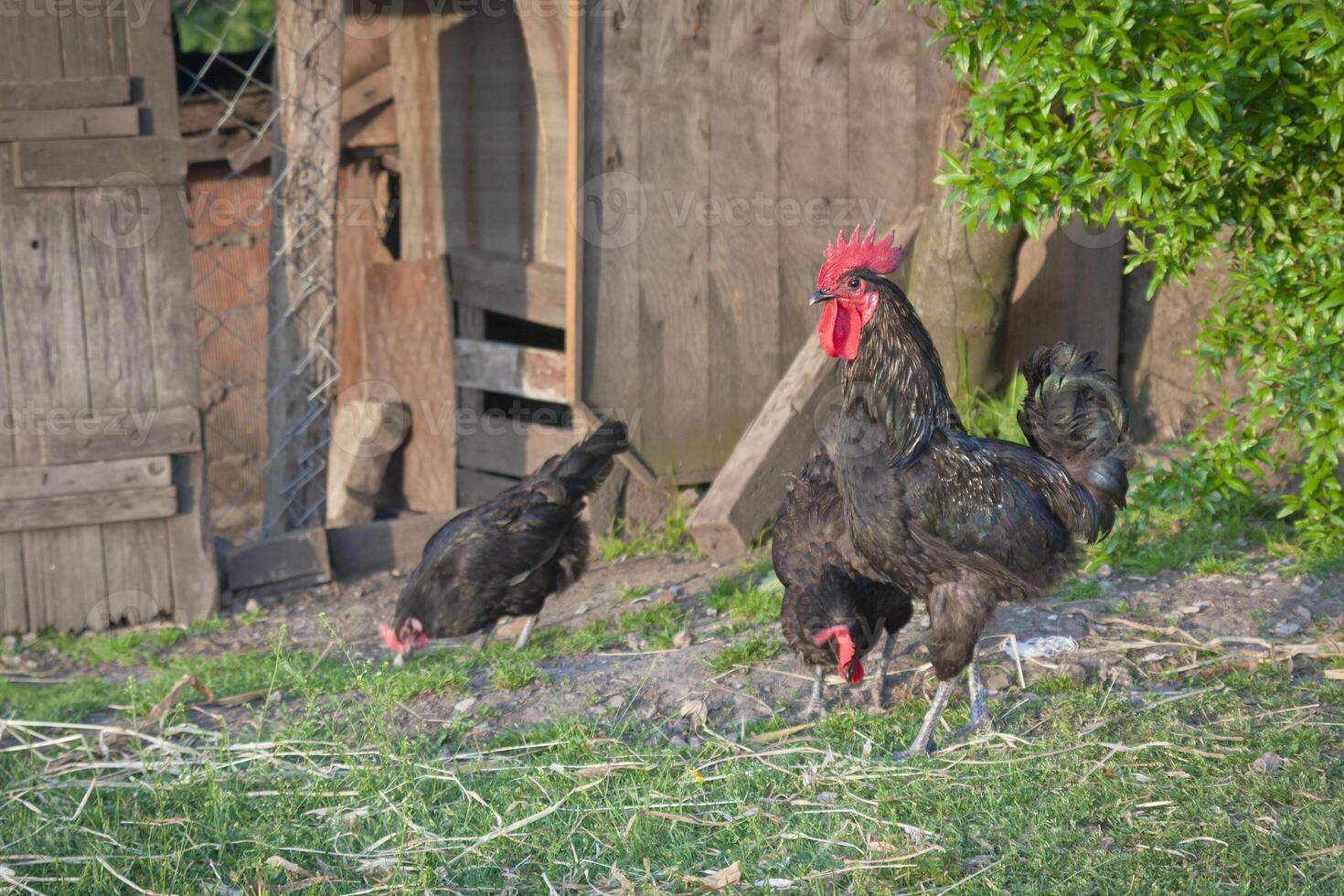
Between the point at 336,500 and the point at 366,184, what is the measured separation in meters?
2.68

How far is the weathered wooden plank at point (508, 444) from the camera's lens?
852 centimetres

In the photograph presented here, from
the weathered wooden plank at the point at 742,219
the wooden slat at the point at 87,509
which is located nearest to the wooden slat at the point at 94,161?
the wooden slat at the point at 87,509

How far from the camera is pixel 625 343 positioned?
7684 mm

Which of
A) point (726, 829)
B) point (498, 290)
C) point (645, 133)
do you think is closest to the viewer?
point (726, 829)

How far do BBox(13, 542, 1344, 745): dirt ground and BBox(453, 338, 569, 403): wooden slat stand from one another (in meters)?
2.21

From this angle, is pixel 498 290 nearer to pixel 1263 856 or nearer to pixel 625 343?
pixel 625 343

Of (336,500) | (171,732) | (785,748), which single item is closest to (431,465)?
(336,500)

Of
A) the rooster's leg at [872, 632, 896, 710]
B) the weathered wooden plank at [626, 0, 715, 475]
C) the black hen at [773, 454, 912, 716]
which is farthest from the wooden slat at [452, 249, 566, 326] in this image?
the rooster's leg at [872, 632, 896, 710]

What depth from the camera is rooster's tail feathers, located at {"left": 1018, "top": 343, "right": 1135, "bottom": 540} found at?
192 inches

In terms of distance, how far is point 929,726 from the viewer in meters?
4.84

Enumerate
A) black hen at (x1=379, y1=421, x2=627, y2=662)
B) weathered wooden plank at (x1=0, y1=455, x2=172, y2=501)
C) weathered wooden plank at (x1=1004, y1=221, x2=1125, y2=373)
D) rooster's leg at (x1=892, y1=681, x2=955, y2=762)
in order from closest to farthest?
rooster's leg at (x1=892, y1=681, x2=955, y2=762) → black hen at (x1=379, y1=421, x2=627, y2=662) → weathered wooden plank at (x1=0, y1=455, x2=172, y2=501) → weathered wooden plank at (x1=1004, y1=221, x2=1125, y2=373)

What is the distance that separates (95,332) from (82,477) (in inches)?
31.7

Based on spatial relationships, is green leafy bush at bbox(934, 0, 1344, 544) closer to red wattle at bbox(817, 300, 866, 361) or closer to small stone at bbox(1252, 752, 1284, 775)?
red wattle at bbox(817, 300, 866, 361)

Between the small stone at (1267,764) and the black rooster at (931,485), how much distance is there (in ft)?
3.03
